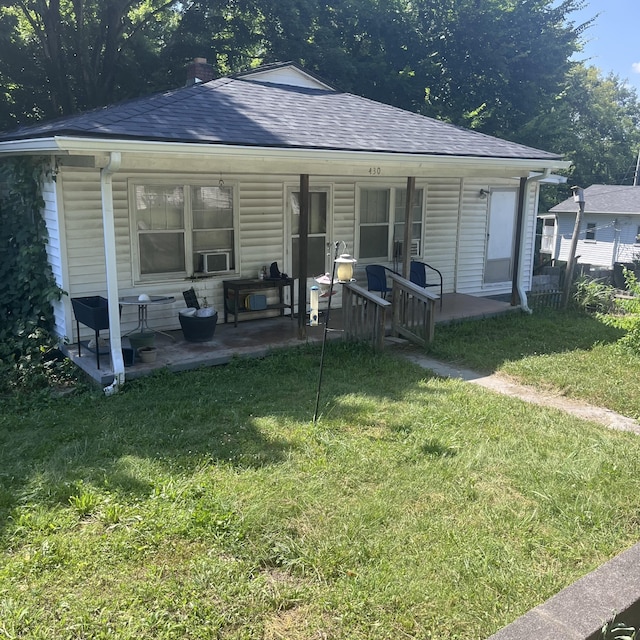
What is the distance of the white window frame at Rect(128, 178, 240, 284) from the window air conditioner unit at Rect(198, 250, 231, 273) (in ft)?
0.25

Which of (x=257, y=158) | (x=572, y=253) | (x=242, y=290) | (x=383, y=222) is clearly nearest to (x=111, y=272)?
(x=257, y=158)

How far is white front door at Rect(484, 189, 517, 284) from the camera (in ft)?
39.4

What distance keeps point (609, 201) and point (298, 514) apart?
2973 centimetres

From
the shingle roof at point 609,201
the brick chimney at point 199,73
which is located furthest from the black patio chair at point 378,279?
the shingle roof at point 609,201

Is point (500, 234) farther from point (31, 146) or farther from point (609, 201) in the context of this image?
point (609, 201)

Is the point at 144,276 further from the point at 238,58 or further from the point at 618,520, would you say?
the point at 238,58

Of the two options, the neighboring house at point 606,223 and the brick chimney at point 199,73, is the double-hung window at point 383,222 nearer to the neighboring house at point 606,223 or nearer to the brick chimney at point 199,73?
the brick chimney at point 199,73

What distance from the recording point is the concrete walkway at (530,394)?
5773mm

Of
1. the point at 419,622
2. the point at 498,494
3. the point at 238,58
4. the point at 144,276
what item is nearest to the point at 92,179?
the point at 144,276

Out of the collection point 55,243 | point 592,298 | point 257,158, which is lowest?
point 592,298

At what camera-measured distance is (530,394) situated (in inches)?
259

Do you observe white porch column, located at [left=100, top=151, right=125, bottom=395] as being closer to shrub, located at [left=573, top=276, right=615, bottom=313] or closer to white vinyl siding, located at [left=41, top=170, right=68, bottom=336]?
white vinyl siding, located at [left=41, top=170, right=68, bottom=336]

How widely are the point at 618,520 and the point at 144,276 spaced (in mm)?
6515

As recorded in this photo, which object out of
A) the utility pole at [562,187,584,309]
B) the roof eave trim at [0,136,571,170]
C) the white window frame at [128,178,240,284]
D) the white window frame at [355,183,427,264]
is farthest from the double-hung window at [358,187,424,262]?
the utility pole at [562,187,584,309]
